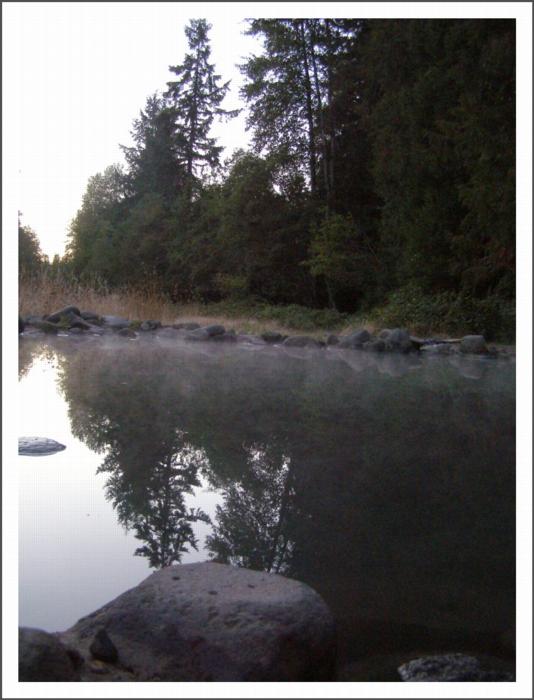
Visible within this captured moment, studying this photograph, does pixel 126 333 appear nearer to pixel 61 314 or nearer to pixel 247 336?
pixel 61 314

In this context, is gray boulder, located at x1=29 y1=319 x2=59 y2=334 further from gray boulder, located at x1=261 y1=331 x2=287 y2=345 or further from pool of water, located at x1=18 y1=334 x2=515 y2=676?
pool of water, located at x1=18 y1=334 x2=515 y2=676

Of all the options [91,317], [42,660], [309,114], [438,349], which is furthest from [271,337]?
[42,660]

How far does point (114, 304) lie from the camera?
1314 cm

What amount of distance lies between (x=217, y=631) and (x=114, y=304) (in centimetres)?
1222

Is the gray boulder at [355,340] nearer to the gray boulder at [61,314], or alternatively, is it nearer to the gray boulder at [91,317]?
the gray boulder at [91,317]

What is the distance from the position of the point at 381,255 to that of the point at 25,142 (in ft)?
39.5

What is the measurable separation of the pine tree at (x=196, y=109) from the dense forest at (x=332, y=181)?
5cm

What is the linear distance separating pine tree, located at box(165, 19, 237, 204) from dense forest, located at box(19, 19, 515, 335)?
0.05 meters

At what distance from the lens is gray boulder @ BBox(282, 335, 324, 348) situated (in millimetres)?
10266

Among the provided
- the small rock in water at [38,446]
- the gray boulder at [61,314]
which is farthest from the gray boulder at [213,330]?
the small rock in water at [38,446]

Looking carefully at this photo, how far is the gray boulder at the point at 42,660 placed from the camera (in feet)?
4.08

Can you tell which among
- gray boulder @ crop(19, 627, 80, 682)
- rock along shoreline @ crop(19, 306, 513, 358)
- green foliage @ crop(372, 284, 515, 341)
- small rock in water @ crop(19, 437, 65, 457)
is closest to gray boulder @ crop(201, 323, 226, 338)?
rock along shoreline @ crop(19, 306, 513, 358)

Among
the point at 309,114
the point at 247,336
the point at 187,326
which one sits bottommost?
the point at 247,336

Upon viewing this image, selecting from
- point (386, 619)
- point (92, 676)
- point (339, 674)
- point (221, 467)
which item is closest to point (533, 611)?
point (386, 619)
